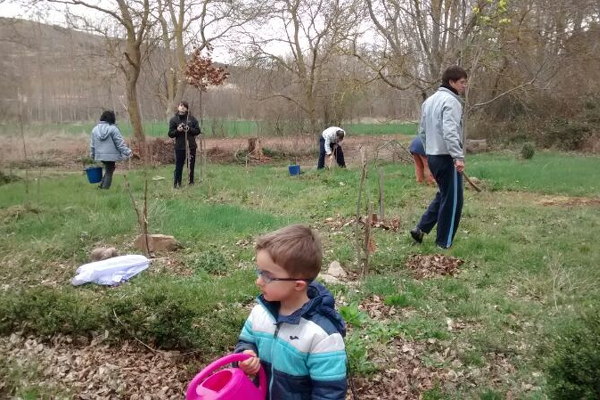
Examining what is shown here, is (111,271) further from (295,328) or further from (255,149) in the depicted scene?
(255,149)

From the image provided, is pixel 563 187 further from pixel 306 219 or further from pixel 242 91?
pixel 242 91

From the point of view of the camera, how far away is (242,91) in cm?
2548

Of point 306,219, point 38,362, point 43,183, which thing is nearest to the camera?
point 38,362

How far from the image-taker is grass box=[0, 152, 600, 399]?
3818 millimetres

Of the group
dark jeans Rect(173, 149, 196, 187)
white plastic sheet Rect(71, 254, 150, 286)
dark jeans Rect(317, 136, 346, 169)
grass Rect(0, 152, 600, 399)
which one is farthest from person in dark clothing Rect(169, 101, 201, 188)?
white plastic sheet Rect(71, 254, 150, 286)

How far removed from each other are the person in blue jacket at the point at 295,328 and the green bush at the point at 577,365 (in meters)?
1.07

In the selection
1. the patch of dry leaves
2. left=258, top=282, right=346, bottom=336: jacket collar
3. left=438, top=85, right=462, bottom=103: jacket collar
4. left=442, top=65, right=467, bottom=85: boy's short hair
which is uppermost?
left=442, top=65, right=467, bottom=85: boy's short hair

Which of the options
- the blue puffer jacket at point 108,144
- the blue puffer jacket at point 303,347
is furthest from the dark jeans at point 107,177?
the blue puffer jacket at point 303,347

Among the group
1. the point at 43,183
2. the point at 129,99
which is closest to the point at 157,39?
the point at 129,99

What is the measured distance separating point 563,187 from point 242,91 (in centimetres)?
1711

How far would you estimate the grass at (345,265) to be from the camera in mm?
3818

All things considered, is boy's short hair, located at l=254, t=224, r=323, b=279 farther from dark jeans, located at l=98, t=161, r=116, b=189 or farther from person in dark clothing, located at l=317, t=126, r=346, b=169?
person in dark clothing, located at l=317, t=126, r=346, b=169

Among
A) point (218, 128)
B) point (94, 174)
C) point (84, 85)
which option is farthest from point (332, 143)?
point (84, 85)

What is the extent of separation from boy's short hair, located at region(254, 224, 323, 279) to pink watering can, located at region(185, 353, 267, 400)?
403mm
